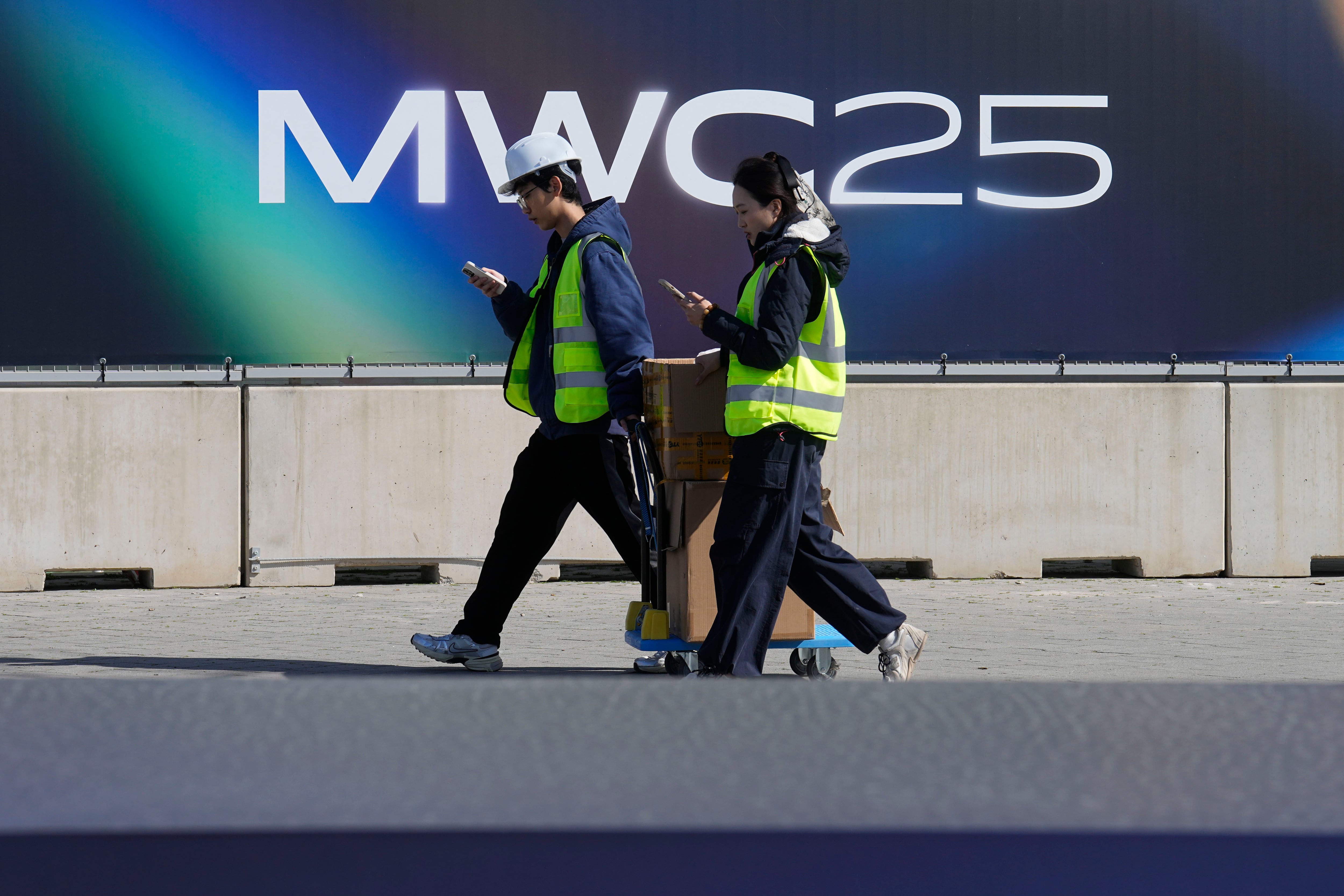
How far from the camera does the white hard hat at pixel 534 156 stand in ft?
17.5

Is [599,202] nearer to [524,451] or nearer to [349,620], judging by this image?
[524,451]

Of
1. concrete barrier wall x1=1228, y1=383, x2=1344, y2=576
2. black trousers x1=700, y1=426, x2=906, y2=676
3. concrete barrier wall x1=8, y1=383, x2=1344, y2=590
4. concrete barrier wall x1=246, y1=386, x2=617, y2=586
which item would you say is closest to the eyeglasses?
black trousers x1=700, y1=426, x2=906, y2=676

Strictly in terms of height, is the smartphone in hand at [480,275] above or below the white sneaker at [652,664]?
above

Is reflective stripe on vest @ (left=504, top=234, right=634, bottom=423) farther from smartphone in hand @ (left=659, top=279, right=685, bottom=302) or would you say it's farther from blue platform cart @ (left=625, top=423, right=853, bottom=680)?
smartphone in hand @ (left=659, top=279, right=685, bottom=302)

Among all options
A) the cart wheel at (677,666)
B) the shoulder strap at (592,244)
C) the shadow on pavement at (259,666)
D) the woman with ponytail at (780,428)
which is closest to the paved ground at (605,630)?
the shadow on pavement at (259,666)

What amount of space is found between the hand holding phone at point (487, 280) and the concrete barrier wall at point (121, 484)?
3.12 meters

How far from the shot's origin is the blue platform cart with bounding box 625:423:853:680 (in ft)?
16.6

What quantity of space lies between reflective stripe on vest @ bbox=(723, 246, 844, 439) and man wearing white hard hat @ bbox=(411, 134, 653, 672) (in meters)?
0.61

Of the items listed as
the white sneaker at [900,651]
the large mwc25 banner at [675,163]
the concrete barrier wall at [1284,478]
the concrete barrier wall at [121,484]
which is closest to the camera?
the white sneaker at [900,651]

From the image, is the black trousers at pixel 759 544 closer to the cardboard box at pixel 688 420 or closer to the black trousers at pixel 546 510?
the cardboard box at pixel 688 420

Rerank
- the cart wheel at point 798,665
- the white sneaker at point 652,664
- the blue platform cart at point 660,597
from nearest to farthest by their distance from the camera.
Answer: the blue platform cart at point 660,597 → the cart wheel at point 798,665 → the white sneaker at point 652,664

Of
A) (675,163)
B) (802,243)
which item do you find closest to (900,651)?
(802,243)

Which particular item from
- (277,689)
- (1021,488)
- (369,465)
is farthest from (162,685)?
(1021,488)

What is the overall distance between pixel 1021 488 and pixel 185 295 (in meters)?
4.98
